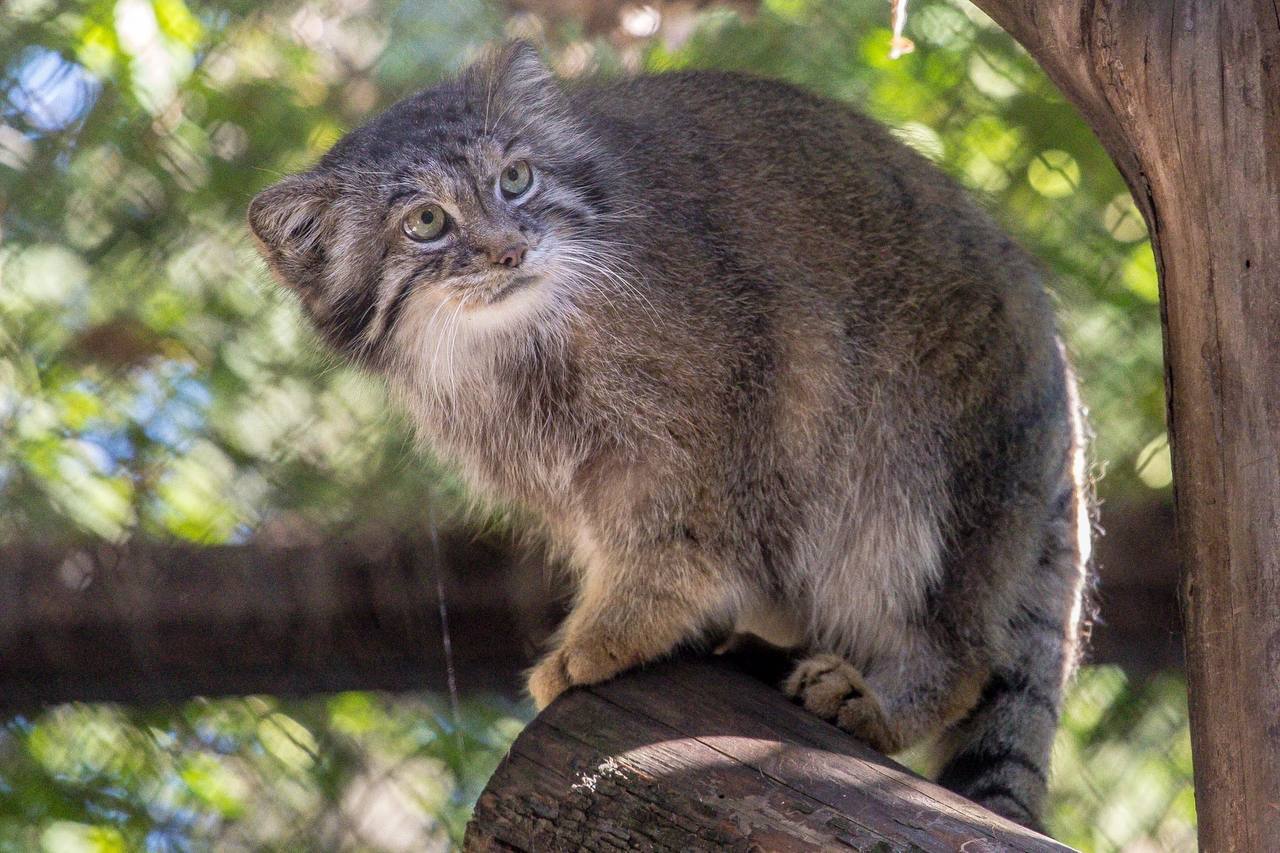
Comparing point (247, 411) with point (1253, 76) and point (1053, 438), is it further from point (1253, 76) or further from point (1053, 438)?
point (1253, 76)

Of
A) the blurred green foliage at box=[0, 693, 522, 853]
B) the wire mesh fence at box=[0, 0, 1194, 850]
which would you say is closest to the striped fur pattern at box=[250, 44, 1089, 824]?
the wire mesh fence at box=[0, 0, 1194, 850]

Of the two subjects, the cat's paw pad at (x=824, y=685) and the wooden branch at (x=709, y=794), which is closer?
the wooden branch at (x=709, y=794)

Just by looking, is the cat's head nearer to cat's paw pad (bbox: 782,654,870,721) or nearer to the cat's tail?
cat's paw pad (bbox: 782,654,870,721)

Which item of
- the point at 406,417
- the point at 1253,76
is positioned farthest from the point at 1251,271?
the point at 406,417

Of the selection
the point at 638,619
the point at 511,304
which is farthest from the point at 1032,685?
the point at 511,304

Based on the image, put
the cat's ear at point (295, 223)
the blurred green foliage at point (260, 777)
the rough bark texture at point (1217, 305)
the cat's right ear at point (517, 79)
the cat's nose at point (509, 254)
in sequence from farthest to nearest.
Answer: the blurred green foliage at point (260, 777) → the cat's right ear at point (517, 79) → the cat's ear at point (295, 223) → the cat's nose at point (509, 254) → the rough bark texture at point (1217, 305)

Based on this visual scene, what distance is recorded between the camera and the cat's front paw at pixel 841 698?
2.44m

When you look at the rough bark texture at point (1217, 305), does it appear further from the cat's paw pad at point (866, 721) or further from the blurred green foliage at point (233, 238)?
the blurred green foliage at point (233, 238)

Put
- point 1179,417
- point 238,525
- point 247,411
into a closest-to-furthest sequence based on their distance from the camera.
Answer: point 1179,417, point 238,525, point 247,411

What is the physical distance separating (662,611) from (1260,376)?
3.55 feet

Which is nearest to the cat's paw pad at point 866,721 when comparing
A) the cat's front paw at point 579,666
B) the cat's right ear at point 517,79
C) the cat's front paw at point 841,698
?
the cat's front paw at point 841,698

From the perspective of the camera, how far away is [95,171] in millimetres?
3367

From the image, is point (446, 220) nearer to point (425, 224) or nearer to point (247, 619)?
point (425, 224)

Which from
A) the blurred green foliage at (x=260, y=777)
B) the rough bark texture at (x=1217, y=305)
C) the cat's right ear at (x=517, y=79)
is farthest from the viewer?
the blurred green foliage at (x=260, y=777)
